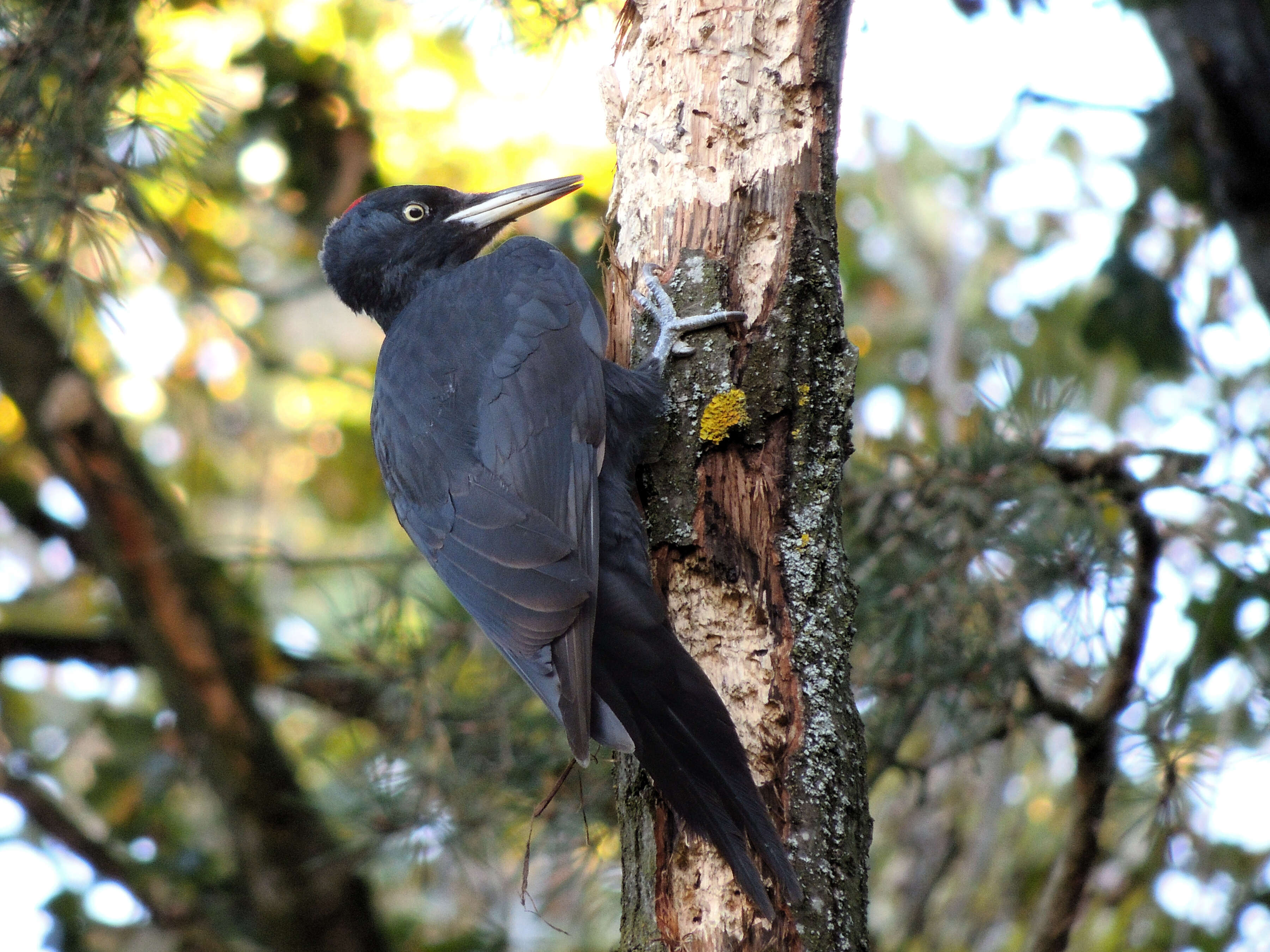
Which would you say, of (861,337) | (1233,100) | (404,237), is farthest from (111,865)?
(1233,100)

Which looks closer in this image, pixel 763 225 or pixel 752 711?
pixel 752 711

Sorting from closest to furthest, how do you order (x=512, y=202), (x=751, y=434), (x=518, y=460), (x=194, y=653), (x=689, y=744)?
(x=689, y=744), (x=751, y=434), (x=518, y=460), (x=512, y=202), (x=194, y=653)

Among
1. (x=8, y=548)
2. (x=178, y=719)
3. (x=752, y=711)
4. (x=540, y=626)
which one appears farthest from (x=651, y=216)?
(x=8, y=548)

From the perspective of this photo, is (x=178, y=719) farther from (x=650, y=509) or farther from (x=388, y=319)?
(x=650, y=509)

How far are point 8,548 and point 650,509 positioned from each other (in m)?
6.41

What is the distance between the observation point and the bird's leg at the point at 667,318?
2064 mm

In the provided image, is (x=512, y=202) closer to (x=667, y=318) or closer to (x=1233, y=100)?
(x=667, y=318)

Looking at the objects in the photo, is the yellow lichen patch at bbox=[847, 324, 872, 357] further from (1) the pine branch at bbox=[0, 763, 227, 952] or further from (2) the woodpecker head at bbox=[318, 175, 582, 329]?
(1) the pine branch at bbox=[0, 763, 227, 952]

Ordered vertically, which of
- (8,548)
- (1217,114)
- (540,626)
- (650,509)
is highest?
(8,548)

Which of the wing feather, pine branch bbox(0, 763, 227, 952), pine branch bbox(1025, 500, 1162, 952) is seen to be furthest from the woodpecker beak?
pine branch bbox(0, 763, 227, 952)

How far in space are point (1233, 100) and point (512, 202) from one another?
1945 millimetres

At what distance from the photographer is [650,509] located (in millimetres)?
2104

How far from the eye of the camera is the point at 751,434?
78.3 inches

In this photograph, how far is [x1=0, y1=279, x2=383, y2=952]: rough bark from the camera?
159 inches
